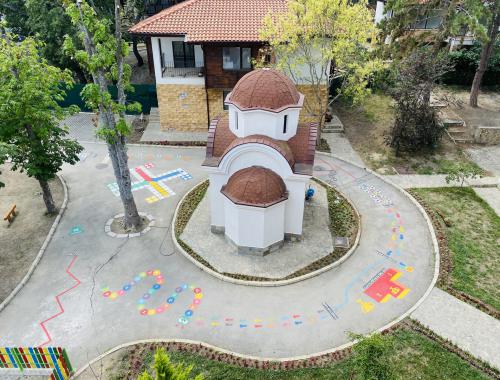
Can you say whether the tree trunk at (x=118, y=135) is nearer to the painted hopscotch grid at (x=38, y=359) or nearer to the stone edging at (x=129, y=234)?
the stone edging at (x=129, y=234)

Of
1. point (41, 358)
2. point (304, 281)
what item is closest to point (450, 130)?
point (304, 281)

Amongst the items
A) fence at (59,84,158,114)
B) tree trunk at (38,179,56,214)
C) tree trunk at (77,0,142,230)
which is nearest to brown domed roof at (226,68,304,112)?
tree trunk at (77,0,142,230)

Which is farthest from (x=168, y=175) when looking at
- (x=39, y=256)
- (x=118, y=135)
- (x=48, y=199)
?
(x=39, y=256)

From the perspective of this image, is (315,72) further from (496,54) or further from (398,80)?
(496,54)

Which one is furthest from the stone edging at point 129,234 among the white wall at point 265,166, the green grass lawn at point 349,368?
the green grass lawn at point 349,368

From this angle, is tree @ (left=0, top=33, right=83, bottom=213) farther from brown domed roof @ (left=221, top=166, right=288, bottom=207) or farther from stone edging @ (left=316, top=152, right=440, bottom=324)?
stone edging @ (left=316, top=152, right=440, bottom=324)

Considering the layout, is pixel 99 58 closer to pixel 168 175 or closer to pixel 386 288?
pixel 168 175
